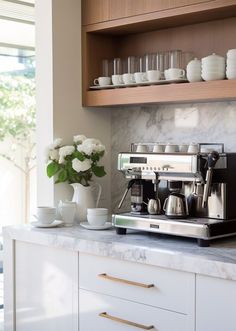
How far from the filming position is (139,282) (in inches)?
94.3

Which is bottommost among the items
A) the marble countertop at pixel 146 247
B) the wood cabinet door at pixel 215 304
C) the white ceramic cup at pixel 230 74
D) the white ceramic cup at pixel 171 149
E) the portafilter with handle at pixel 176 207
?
the wood cabinet door at pixel 215 304

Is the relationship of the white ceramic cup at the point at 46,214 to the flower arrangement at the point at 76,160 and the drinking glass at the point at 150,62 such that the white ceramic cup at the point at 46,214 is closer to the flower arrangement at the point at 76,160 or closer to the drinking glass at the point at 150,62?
the flower arrangement at the point at 76,160

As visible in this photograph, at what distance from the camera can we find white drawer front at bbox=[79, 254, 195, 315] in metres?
2.24

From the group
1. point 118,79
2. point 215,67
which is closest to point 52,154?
point 118,79

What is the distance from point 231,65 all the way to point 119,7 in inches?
29.5

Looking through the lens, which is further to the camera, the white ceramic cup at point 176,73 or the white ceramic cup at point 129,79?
the white ceramic cup at point 129,79

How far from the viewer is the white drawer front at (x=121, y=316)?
2.28 meters

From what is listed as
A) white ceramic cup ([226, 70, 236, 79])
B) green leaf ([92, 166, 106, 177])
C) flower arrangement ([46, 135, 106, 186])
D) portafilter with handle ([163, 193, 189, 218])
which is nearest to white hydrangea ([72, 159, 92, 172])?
flower arrangement ([46, 135, 106, 186])

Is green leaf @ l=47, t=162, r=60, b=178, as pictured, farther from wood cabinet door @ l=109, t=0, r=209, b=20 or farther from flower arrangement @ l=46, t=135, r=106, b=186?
wood cabinet door @ l=109, t=0, r=209, b=20

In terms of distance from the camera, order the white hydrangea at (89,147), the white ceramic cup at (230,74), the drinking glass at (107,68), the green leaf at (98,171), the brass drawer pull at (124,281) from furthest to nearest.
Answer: the drinking glass at (107,68) → the green leaf at (98,171) → the white hydrangea at (89,147) → the white ceramic cup at (230,74) → the brass drawer pull at (124,281)

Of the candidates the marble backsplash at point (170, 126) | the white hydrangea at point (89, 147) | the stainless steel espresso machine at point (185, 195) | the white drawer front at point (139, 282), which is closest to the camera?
the white drawer front at point (139, 282)

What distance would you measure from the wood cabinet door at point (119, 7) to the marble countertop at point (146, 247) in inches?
42.2

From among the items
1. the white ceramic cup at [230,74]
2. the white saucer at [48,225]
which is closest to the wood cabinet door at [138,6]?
the white ceramic cup at [230,74]

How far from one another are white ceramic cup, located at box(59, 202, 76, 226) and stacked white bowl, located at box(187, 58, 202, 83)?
880 mm
